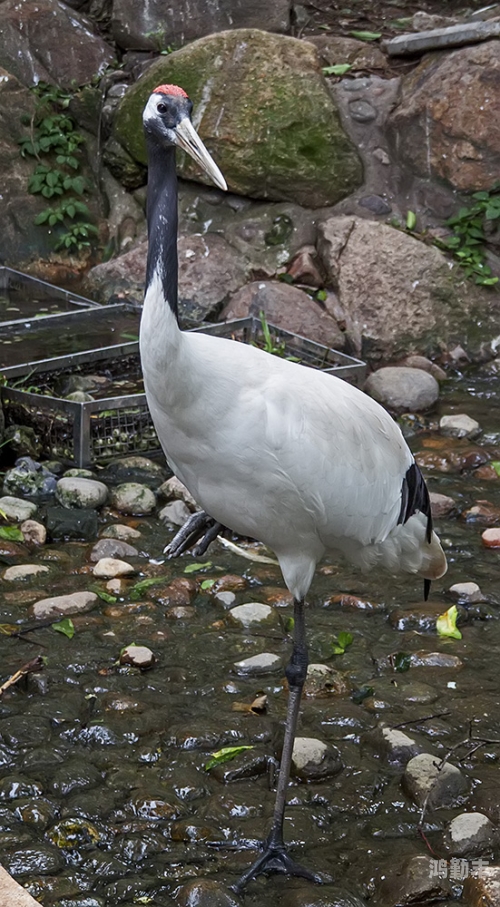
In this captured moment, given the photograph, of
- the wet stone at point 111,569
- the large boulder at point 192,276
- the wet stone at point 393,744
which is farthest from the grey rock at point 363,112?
the wet stone at point 393,744

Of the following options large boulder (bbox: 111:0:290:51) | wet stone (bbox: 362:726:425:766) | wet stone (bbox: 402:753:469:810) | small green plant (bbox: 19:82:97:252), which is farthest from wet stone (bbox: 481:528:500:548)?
large boulder (bbox: 111:0:290:51)

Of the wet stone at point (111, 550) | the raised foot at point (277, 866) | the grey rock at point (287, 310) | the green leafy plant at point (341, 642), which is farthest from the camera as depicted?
the grey rock at point (287, 310)

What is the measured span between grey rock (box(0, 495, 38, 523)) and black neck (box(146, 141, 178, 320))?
235 centimetres

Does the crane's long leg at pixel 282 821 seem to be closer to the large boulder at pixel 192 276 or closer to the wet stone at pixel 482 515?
the wet stone at pixel 482 515

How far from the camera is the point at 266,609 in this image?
439 cm

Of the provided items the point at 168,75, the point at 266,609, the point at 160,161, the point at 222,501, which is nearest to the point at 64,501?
the point at 266,609

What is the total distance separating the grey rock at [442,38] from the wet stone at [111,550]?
4388 millimetres

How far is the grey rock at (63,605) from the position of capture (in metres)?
4.29

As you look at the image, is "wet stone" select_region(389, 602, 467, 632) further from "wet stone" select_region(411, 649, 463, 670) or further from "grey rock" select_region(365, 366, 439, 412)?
"grey rock" select_region(365, 366, 439, 412)

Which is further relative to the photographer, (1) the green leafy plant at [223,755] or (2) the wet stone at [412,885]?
(1) the green leafy plant at [223,755]

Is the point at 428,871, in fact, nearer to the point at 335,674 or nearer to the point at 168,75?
the point at 335,674

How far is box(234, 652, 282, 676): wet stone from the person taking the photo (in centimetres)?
402

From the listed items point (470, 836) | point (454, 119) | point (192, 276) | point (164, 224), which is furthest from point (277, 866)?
point (454, 119)

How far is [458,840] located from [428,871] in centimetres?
→ 22
